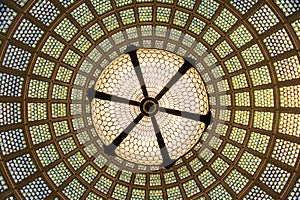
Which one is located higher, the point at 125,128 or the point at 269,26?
the point at 269,26

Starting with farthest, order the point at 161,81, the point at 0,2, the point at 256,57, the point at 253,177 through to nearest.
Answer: the point at 161,81 → the point at 253,177 → the point at 256,57 → the point at 0,2

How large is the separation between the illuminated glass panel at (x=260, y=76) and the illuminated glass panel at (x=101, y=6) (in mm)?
7838

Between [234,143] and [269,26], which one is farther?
[234,143]

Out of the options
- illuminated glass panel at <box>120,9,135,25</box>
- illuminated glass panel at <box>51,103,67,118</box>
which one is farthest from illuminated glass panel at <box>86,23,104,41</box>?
illuminated glass panel at <box>51,103,67,118</box>

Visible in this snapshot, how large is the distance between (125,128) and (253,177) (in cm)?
764

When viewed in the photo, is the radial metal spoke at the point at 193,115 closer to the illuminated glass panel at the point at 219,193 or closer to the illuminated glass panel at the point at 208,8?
the illuminated glass panel at the point at 219,193

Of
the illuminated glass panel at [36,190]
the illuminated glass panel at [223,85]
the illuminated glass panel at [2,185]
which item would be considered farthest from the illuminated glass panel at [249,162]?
the illuminated glass panel at [2,185]

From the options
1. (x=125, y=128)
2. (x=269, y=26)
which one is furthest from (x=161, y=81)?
(x=269, y=26)

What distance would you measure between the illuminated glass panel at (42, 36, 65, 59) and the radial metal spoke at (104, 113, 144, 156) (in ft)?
18.2

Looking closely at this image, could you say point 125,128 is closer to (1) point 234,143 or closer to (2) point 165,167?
(2) point 165,167

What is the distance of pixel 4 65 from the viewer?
19438mm

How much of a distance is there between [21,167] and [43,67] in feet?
17.4

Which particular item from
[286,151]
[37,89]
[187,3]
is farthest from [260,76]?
[37,89]

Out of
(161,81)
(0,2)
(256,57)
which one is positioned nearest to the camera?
(0,2)
